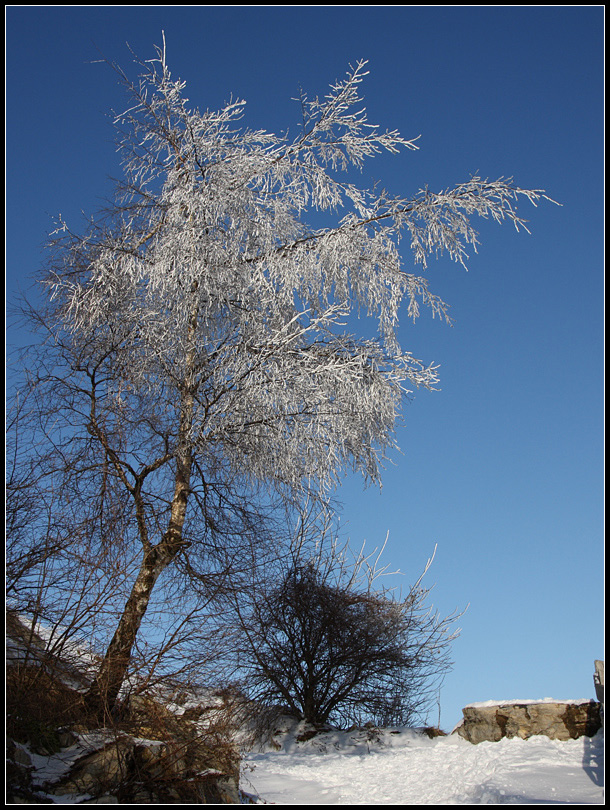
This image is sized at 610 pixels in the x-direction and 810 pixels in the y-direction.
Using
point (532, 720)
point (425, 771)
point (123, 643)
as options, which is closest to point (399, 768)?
point (425, 771)

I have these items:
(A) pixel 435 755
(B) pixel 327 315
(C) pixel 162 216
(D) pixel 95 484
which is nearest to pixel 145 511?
(D) pixel 95 484

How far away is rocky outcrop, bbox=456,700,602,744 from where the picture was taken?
801cm

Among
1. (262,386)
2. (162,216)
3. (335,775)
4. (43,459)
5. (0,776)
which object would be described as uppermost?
(162,216)

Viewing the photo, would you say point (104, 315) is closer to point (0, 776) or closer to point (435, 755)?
point (0, 776)

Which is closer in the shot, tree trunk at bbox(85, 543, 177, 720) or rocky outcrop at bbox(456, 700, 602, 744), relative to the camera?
tree trunk at bbox(85, 543, 177, 720)

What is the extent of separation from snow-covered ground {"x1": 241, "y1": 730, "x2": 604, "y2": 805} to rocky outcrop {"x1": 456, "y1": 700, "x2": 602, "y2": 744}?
0.14 m

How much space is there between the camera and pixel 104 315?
718cm

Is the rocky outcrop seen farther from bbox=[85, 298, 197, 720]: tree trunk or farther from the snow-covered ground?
bbox=[85, 298, 197, 720]: tree trunk

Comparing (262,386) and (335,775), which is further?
(335,775)

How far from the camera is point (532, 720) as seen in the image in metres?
8.27

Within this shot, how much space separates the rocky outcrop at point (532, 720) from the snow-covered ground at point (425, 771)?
0.14 m

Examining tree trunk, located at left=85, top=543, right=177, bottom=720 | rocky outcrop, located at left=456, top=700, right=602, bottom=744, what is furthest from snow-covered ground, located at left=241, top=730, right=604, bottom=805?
tree trunk, located at left=85, top=543, right=177, bottom=720

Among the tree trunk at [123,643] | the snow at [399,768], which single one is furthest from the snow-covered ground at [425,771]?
the tree trunk at [123,643]

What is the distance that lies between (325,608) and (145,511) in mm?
4834
